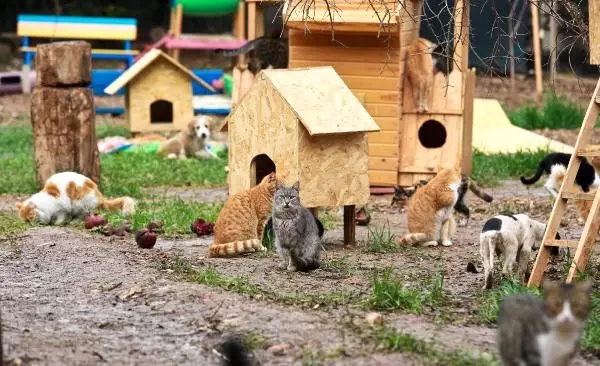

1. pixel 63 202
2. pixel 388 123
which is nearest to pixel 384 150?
pixel 388 123

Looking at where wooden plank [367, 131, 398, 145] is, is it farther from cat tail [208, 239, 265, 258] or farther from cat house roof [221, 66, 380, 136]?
cat tail [208, 239, 265, 258]

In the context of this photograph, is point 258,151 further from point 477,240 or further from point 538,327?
point 538,327

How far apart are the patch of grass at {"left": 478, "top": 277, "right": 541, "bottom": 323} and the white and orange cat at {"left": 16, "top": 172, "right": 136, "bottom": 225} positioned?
4.05 m

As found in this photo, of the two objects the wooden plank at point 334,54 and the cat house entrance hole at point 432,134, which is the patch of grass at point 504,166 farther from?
the wooden plank at point 334,54

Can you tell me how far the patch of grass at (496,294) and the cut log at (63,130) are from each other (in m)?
5.37

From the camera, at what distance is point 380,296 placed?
6.24 m

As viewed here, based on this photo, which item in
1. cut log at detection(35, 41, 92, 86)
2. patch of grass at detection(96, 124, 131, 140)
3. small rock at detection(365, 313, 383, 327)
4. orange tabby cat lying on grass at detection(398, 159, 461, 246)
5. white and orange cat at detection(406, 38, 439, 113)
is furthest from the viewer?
patch of grass at detection(96, 124, 131, 140)

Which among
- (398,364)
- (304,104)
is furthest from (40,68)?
(398,364)

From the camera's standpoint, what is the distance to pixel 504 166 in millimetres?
12797

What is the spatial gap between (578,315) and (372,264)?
11.3 feet

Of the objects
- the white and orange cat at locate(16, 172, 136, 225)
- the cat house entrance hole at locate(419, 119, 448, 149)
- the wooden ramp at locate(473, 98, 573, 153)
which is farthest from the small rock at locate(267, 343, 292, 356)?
the wooden ramp at locate(473, 98, 573, 153)

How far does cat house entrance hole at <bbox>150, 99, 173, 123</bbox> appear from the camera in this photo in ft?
54.4

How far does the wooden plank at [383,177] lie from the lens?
11.6 meters

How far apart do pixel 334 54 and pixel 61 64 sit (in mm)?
2605
